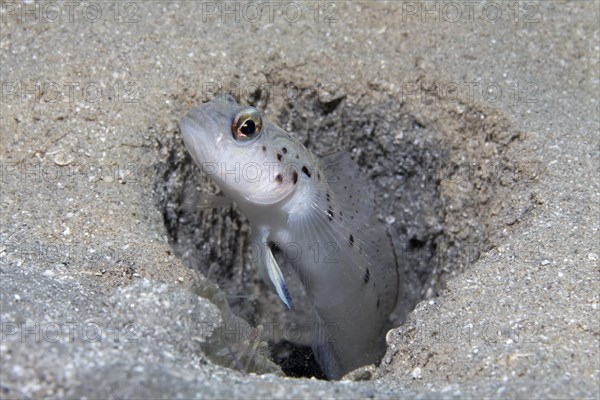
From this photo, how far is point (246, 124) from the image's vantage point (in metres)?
2.70

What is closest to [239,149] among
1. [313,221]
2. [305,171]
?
[305,171]

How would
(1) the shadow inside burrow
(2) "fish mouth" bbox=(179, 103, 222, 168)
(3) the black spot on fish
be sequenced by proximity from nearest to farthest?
(2) "fish mouth" bbox=(179, 103, 222, 168)
(3) the black spot on fish
(1) the shadow inside burrow

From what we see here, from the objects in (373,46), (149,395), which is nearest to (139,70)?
(373,46)

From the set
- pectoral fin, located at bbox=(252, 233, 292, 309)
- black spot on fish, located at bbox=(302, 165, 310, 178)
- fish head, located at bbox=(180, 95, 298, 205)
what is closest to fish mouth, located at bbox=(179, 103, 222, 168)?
fish head, located at bbox=(180, 95, 298, 205)

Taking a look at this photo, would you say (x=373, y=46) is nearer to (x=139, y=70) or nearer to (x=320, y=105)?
(x=320, y=105)

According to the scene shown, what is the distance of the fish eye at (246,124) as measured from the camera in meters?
2.67

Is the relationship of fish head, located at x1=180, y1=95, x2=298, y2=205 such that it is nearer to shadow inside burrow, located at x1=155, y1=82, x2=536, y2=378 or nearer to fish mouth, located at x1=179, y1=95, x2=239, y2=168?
fish mouth, located at x1=179, y1=95, x2=239, y2=168

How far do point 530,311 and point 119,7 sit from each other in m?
2.90

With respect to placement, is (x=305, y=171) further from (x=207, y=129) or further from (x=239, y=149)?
(x=207, y=129)

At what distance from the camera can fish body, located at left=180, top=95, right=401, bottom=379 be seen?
107 inches

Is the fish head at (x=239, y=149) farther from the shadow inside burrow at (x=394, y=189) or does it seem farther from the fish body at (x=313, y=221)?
the shadow inside burrow at (x=394, y=189)

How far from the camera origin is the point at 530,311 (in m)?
2.21

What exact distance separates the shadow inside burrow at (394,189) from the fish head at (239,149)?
0.55 metres

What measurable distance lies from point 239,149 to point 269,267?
2.14 feet
